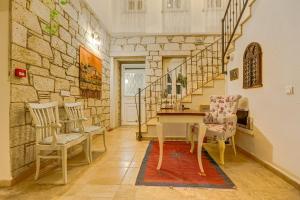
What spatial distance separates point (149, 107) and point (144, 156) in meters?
3.03

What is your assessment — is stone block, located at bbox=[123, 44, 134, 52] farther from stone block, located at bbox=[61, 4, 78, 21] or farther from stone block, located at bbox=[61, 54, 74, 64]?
stone block, located at bbox=[61, 54, 74, 64]

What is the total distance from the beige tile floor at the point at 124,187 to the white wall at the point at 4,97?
25 cm

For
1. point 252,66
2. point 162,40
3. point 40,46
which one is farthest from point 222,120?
point 162,40

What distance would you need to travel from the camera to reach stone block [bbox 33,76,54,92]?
2.69 meters

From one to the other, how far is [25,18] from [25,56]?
43cm

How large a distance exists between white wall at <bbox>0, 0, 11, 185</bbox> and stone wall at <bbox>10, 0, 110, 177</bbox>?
45mm

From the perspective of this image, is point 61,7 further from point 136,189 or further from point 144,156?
point 136,189

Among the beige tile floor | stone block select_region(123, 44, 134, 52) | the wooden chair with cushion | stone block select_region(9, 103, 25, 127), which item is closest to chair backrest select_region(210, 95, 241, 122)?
the wooden chair with cushion

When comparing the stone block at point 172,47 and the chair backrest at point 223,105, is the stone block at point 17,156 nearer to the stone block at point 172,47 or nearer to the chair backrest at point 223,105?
the chair backrest at point 223,105

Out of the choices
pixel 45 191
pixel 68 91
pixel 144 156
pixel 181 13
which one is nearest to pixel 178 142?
pixel 144 156

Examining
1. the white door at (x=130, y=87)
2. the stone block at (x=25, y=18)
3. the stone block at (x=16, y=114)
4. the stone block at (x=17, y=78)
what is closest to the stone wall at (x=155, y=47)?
the white door at (x=130, y=87)

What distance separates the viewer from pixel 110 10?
6.06 meters

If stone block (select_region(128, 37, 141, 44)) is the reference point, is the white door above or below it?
below

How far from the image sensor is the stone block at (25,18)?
2.30 m
